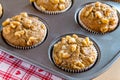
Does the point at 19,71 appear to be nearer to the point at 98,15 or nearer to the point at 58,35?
the point at 58,35

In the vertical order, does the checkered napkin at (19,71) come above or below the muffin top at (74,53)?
below

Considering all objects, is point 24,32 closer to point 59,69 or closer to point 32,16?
point 32,16

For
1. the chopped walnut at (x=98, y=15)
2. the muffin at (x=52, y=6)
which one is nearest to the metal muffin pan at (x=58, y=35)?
the muffin at (x=52, y=6)


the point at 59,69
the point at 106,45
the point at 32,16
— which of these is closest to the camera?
the point at 59,69

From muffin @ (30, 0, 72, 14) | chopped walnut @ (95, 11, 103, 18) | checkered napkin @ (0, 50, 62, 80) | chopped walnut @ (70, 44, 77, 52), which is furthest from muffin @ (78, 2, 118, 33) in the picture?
checkered napkin @ (0, 50, 62, 80)

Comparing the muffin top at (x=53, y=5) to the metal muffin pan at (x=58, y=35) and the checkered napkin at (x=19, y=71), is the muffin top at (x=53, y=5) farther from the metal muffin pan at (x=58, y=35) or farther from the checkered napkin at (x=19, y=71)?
the checkered napkin at (x=19, y=71)

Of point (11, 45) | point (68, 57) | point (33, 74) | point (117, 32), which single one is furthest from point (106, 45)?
point (11, 45)

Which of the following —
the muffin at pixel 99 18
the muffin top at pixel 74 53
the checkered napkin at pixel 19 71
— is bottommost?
the checkered napkin at pixel 19 71
